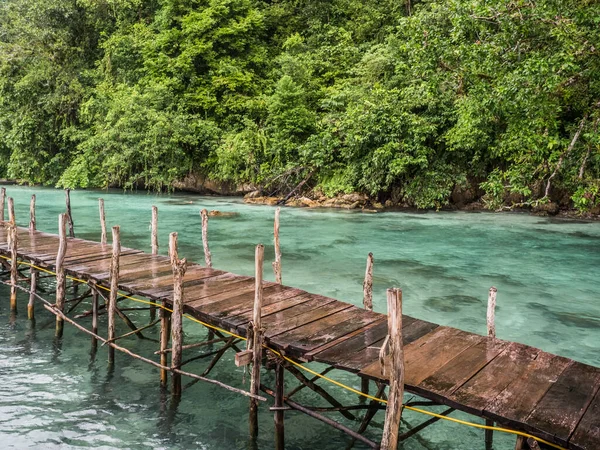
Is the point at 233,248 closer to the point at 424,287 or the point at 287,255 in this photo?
the point at 287,255

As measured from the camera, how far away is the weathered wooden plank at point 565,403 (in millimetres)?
3777

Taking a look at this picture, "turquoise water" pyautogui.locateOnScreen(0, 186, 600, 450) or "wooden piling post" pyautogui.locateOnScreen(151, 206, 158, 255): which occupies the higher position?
"wooden piling post" pyautogui.locateOnScreen(151, 206, 158, 255)

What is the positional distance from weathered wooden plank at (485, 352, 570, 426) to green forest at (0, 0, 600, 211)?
12689 mm

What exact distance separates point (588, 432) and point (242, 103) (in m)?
29.0

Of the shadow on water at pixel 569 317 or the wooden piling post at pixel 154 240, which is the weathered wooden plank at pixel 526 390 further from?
the wooden piling post at pixel 154 240

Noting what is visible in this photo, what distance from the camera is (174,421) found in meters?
6.22

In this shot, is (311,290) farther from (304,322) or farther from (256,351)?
(256,351)

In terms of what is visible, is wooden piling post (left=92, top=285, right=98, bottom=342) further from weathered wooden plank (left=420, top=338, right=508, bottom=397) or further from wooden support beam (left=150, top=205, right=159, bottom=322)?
weathered wooden plank (left=420, top=338, right=508, bottom=397)

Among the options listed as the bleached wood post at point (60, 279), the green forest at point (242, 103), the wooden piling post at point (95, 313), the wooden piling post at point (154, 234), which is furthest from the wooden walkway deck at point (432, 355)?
the green forest at point (242, 103)

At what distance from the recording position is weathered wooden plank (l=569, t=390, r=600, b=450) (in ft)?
11.8

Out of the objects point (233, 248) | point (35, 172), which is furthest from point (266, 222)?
point (35, 172)

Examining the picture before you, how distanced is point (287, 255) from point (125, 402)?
968 cm

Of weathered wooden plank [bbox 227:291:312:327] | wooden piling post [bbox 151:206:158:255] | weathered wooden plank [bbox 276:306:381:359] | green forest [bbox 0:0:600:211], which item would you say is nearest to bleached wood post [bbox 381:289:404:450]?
weathered wooden plank [bbox 276:306:381:359]

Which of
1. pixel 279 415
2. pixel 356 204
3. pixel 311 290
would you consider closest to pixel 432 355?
pixel 279 415
